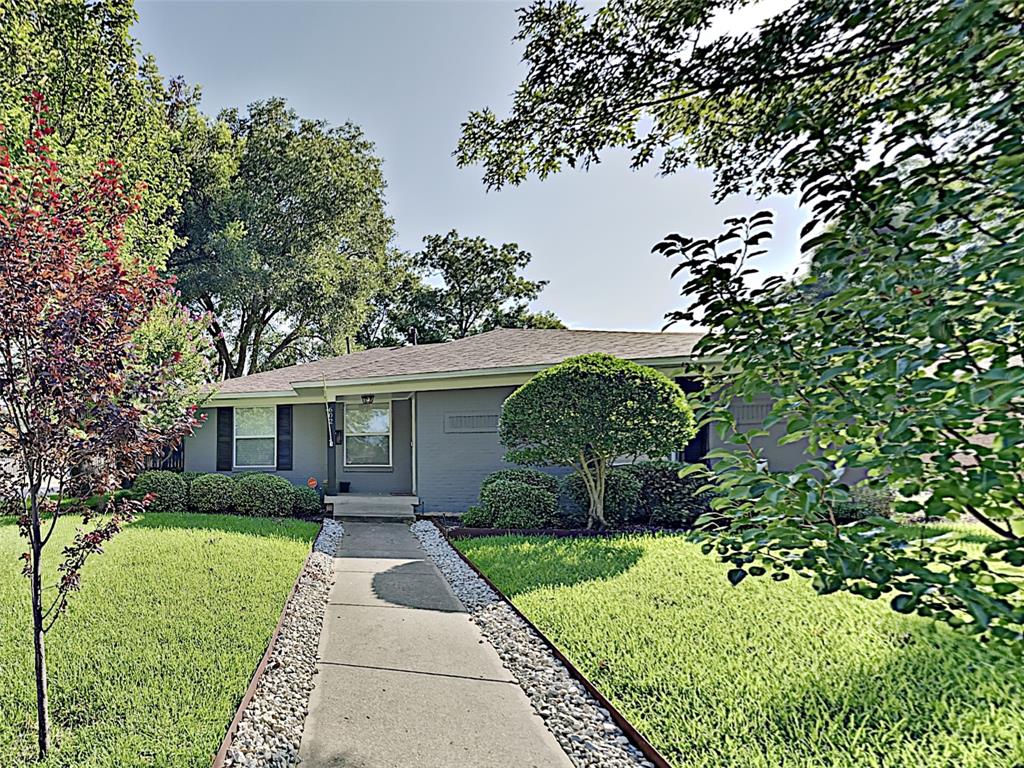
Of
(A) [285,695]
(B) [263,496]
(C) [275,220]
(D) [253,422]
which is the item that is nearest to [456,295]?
(C) [275,220]

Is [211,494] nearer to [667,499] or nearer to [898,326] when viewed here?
[667,499]

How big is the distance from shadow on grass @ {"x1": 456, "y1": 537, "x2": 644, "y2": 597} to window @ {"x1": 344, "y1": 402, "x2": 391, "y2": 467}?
178 inches

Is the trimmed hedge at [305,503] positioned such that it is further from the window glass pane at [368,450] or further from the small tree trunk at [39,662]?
the small tree trunk at [39,662]

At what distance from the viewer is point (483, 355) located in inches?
483

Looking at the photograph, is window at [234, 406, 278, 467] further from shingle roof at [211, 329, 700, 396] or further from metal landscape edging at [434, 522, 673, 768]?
metal landscape edging at [434, 522, 673, 768]

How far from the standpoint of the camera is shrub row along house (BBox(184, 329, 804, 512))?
11.1 metres

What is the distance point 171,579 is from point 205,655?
2.65 m

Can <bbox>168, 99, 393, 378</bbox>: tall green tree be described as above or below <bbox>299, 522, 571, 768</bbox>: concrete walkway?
above

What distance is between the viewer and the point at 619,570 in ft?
22.0

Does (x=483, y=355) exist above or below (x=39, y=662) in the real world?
above

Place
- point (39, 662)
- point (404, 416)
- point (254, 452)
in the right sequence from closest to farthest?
1. point (39, 662)
2. point (404, 416)
3. point (254, 452)

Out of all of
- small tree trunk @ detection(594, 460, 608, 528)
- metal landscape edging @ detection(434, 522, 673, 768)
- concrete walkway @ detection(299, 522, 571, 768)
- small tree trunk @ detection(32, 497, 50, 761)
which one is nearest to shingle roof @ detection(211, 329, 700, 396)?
small tree trunk @ detection(594, 460, 608, 528)

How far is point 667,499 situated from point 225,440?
10461 millimetres

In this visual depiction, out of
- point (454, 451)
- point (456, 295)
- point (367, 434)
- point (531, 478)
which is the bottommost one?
point (531, 478)
